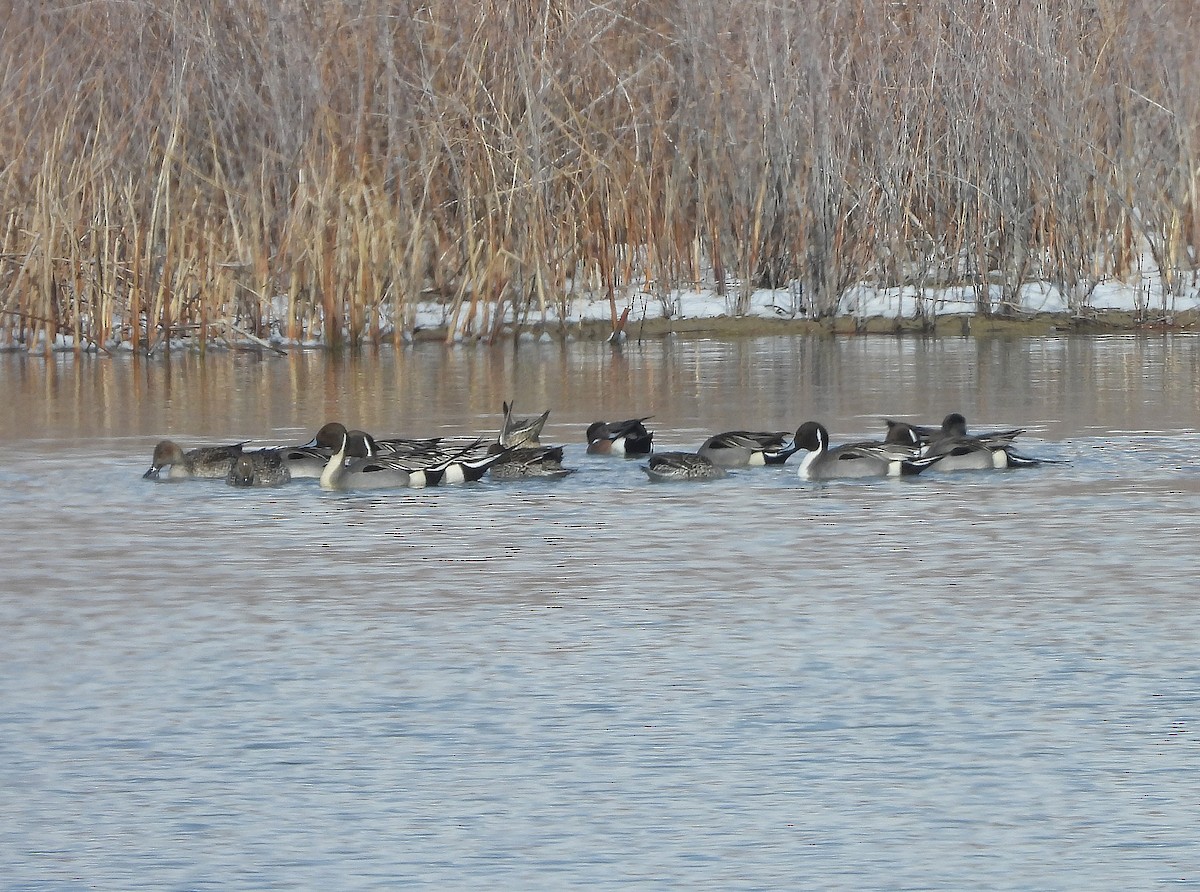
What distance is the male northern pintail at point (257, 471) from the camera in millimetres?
11102

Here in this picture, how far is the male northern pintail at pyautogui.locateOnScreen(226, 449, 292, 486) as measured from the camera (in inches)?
437

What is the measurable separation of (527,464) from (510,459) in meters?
0.09

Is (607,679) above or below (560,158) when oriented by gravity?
below

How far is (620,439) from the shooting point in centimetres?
1195

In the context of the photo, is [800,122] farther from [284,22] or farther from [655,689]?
[655,689]

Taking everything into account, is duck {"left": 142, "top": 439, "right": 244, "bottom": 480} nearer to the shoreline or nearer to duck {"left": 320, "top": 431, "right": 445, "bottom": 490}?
duck {"left": 320, "top": 431, "right": 445, "bottom": 490}

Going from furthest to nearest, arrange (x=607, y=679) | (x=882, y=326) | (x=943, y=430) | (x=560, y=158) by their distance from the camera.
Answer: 1. (x=882, y=326)
2. (x=560, y=158)
3. (x=943, y=430)
4. (x=607, y=679)

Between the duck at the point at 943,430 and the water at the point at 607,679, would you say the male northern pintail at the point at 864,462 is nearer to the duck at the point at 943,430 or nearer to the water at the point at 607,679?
the water at the point at 607,679

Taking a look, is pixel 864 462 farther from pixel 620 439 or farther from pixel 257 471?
pixel 257 471

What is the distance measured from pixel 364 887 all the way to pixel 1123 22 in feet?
57.8

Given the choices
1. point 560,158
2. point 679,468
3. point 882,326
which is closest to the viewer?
point 679,468

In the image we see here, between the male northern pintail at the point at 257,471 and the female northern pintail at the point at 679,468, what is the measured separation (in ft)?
5.73

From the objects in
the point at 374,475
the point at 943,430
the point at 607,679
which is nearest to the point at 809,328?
the point at 943,430

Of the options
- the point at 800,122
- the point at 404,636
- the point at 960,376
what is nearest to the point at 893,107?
the point at 800,122
